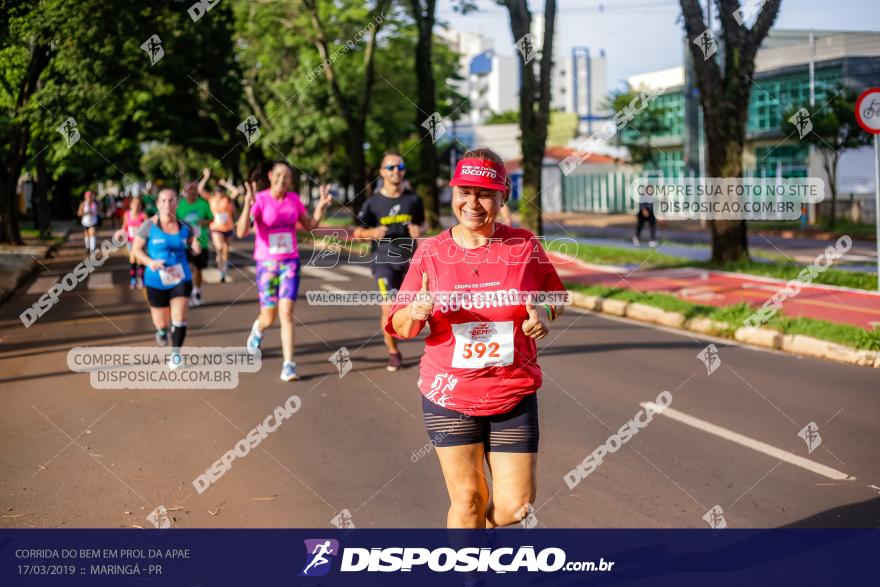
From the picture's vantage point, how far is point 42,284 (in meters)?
21.9

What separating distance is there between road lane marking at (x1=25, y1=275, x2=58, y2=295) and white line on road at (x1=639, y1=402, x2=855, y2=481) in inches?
609

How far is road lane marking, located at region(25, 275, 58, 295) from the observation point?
2028 cm

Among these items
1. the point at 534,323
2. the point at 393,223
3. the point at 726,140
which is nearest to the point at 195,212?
the point at 393,223

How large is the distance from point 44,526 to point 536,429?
286cm

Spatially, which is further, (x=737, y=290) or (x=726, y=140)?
(x=726, y=140)

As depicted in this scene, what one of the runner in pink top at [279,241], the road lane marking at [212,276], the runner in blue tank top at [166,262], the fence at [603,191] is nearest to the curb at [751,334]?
the runner in pink top at [279,241]

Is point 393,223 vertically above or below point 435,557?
above

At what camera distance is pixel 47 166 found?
45.2 metres

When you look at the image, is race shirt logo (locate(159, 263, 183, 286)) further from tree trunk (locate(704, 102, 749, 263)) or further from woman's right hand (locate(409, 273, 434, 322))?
tree trunk (locate(704, 102, 749, 263))

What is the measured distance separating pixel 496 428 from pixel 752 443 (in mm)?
3460

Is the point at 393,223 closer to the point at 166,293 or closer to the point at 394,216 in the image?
the point at 394,216

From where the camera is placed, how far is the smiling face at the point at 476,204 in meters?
4.05

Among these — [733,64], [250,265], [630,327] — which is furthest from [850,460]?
[250,265]

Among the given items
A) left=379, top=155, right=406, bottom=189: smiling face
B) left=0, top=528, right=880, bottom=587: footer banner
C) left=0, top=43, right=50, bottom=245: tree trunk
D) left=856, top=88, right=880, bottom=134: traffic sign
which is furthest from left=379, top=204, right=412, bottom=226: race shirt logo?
left=0, top=43, right=50, bottom=245: tree trunk
